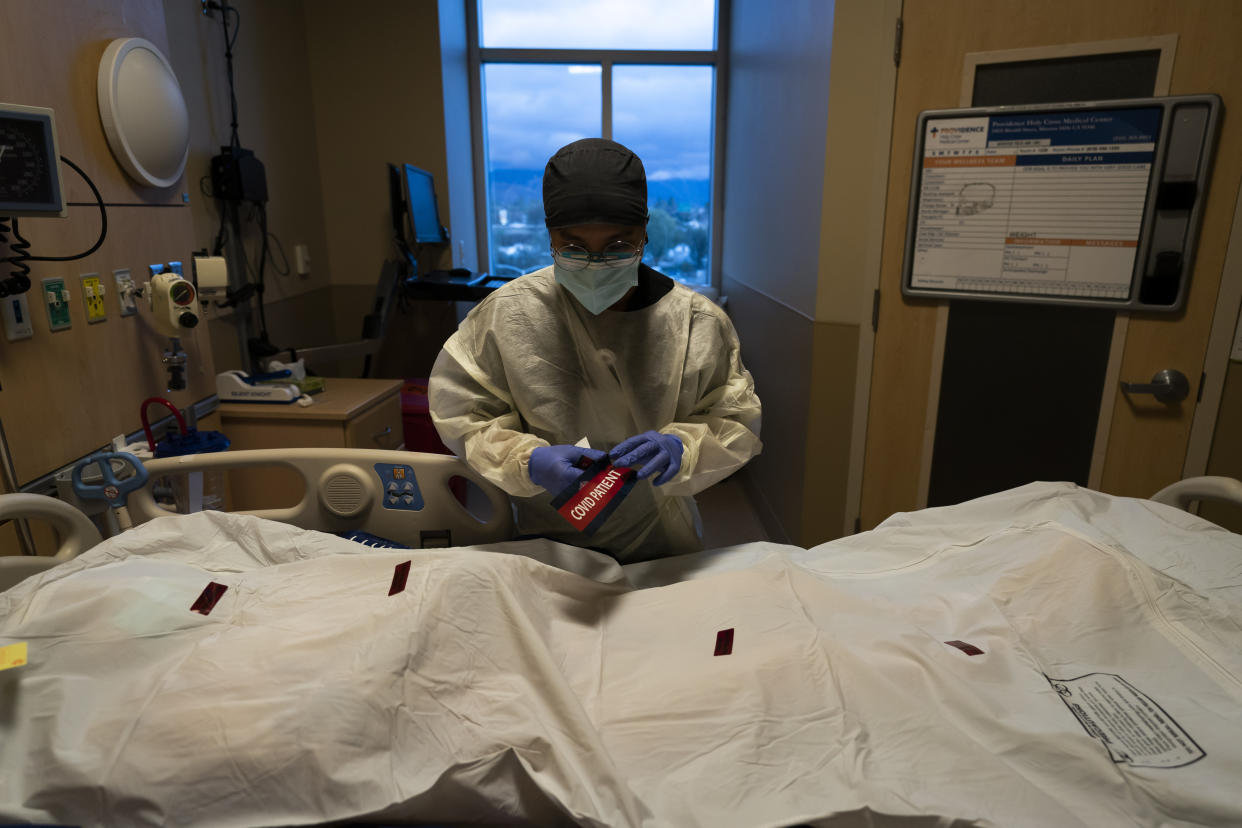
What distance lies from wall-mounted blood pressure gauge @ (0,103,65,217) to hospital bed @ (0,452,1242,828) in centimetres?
69

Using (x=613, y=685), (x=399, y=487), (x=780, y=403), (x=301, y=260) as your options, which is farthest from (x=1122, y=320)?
(x=301, y=260)

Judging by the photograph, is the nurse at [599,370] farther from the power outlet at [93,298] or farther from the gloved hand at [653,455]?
the power outlet at [93,298]

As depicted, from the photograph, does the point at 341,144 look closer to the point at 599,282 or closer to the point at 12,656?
the point at 599,282

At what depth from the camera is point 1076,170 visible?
205 cm

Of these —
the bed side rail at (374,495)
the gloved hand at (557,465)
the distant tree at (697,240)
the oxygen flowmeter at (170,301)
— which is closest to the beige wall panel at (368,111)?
the distant tree at (697,240)

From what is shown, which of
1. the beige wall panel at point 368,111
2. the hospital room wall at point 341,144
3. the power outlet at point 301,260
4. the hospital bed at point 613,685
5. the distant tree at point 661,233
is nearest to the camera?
the hospital bed at point 613,685

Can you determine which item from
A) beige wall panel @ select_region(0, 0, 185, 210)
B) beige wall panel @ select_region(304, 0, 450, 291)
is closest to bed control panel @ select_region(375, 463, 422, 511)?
beige wall panel @ select_region(0, 0, 185, 210)

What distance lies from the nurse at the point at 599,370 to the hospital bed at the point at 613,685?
0.20 meters

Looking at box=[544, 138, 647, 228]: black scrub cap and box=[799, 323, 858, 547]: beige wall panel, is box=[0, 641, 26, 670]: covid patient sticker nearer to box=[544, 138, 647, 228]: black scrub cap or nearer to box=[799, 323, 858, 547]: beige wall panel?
box=[544, 138, 647, 228]: black scrub cap

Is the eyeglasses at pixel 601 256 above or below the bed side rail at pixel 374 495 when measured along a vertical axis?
above

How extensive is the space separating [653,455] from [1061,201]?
167cm

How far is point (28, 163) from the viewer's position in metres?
1.41

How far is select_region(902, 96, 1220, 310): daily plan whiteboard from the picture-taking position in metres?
1.94

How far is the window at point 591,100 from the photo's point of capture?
4.48 meters
